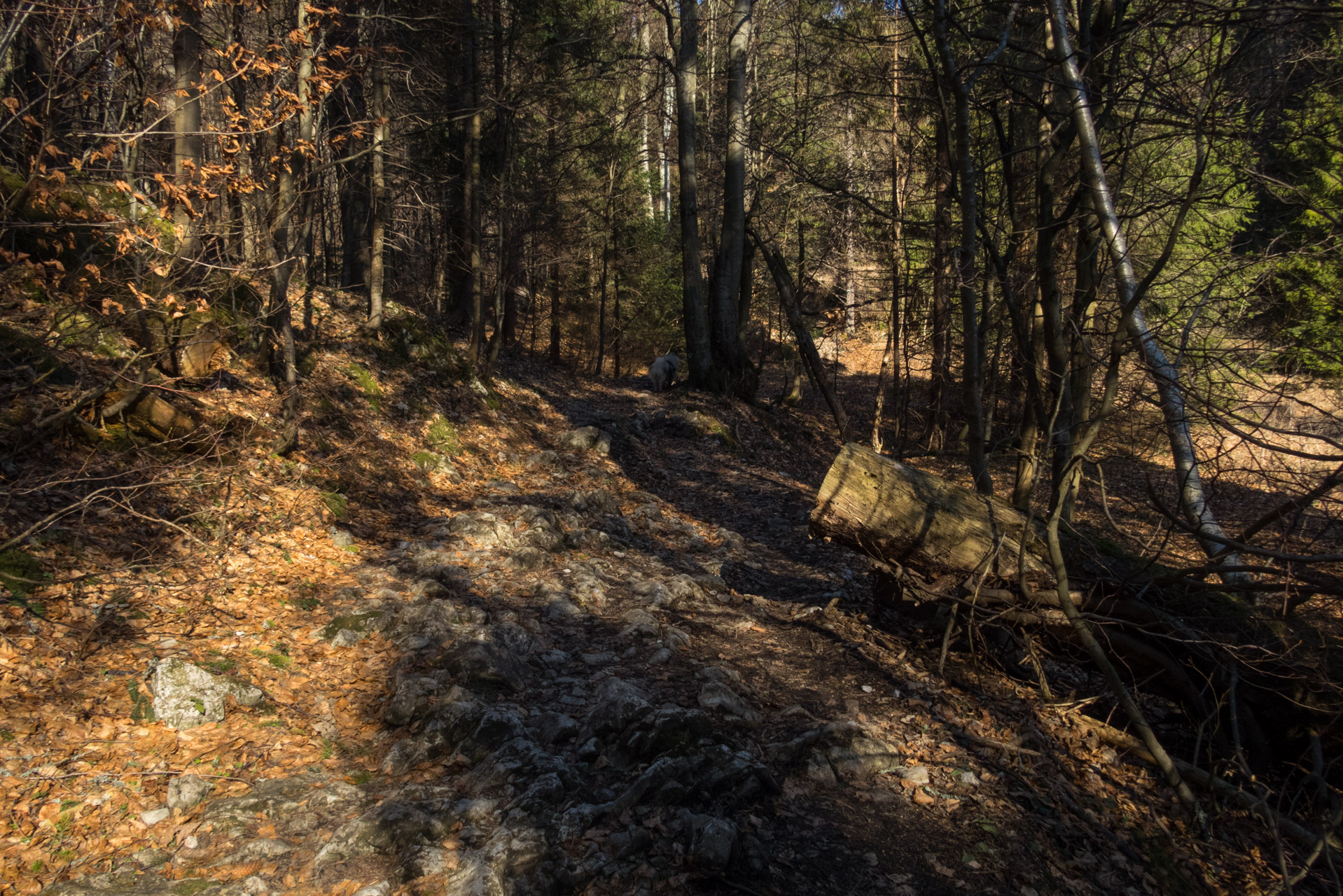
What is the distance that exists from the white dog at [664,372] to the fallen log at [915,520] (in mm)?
11931

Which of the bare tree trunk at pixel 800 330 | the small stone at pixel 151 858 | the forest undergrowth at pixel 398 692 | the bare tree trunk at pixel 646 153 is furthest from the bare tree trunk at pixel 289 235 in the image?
the bare tree trunk at pixel 646 153

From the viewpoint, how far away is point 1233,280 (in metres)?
4.52

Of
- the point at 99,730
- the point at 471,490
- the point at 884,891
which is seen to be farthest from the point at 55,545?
the point at 884,891

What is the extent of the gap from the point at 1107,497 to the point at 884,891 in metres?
2.72

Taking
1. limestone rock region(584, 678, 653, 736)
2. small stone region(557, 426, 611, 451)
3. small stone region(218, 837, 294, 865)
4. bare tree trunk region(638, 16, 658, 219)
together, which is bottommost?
small stone region(218, 837, 294, 865)

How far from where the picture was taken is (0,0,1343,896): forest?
11.8ft

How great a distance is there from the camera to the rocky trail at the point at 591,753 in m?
3.38

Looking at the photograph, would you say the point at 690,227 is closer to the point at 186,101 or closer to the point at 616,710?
the point at 186,101

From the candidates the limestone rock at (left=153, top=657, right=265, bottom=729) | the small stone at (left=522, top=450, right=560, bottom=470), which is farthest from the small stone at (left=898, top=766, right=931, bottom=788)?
the small stone at (left=522, top=450, right=560, bottom=470)

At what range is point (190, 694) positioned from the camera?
4152 mm

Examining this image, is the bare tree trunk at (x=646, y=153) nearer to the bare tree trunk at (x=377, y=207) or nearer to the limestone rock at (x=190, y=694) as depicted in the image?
the bare tree trunk at (x=377, y=207)

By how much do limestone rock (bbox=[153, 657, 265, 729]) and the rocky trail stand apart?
0.5 inches

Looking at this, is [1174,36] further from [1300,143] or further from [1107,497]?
[1107,497]

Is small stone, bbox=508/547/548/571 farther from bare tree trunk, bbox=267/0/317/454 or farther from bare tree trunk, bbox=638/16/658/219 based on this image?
bare tree trunk, bbox=638/16/658/219
